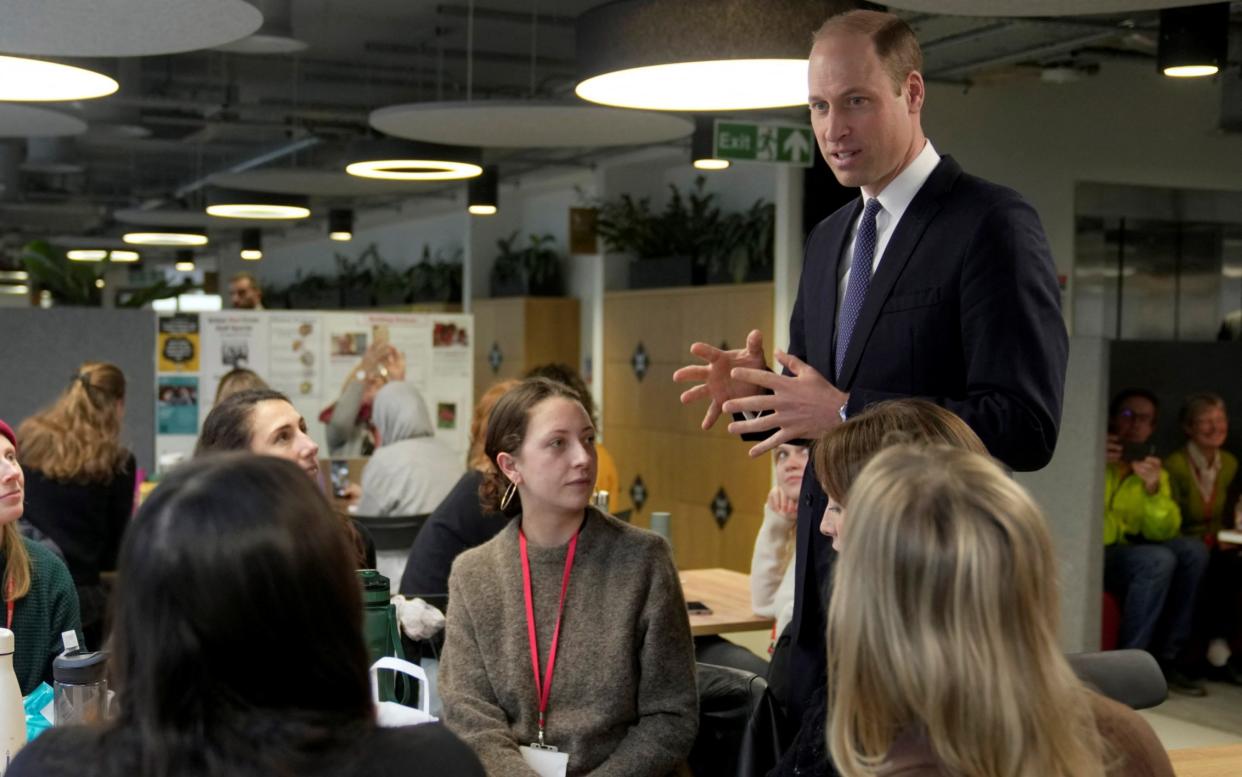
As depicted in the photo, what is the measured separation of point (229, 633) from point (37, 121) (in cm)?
624

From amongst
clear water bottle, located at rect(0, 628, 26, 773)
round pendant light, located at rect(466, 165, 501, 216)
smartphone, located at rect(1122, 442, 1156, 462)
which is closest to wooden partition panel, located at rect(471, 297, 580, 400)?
round pendant light, located at rect(466, 165, 501, 216)

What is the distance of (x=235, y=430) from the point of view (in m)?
3.05

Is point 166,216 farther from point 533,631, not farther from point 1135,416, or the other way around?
point 533,631

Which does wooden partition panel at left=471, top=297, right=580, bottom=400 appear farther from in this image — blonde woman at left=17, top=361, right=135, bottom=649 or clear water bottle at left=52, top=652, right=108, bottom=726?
clear water bottle at left=52, top=652, right=108, bottom=726

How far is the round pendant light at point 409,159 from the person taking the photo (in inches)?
261

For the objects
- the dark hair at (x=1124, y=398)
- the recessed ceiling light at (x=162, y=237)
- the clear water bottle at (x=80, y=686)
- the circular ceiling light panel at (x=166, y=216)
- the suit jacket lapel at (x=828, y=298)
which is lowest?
the clear water bottle at (x=80, y=686)

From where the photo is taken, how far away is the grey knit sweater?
9.00 ft

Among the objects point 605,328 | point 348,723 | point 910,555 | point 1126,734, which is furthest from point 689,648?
point 605,328

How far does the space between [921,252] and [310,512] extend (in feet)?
4.00

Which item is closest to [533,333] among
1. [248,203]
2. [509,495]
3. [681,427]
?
[681,427]

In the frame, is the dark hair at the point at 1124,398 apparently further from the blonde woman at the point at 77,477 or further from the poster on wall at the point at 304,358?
the blonde woman at the point at 77,477

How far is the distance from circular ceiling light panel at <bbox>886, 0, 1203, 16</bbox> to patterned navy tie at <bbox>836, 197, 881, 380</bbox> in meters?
0.89

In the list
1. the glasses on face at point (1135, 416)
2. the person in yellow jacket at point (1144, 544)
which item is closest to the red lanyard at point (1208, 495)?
the person in yellow jacket at point (1144, 544)

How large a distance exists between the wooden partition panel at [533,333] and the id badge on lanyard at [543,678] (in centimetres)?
896
